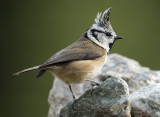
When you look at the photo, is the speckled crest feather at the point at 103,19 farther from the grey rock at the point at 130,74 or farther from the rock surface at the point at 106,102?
the rock surface at the point at 106,102

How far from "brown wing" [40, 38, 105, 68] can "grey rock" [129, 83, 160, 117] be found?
0.87 metres

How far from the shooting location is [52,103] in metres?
4.89

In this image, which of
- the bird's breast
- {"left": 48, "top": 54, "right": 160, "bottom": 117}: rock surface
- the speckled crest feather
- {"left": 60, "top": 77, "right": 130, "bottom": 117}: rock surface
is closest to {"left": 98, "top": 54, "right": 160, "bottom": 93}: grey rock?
{"left": 48, "top": 54, "right": 160, "bottom": 117}: rock surface

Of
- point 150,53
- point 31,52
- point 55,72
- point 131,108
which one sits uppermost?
point 55,72

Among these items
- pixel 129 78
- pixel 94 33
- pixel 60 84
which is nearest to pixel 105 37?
pixel 94 33

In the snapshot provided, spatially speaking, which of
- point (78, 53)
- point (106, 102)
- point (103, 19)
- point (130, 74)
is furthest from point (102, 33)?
point (106, 102)

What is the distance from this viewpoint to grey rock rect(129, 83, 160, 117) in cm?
352

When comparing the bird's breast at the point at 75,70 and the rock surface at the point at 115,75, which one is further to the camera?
the rock surface at the point at 115,75

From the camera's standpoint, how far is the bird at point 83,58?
4.08 m

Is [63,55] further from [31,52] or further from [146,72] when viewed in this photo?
[31,52]

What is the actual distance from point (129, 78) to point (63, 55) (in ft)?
3.82

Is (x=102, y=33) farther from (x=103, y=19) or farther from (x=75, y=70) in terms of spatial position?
(x=75, y=70)

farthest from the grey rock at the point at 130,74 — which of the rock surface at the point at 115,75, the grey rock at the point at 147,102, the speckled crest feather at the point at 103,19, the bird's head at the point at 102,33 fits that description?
the grey rock at the point at 147,102

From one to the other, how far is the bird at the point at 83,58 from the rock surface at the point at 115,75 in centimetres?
45
